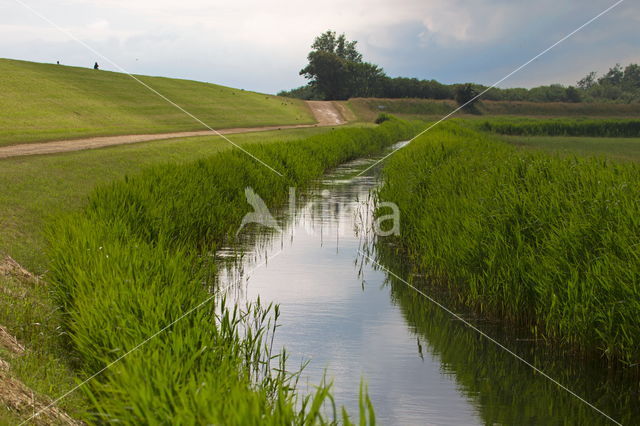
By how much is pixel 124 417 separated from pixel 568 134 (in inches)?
2858

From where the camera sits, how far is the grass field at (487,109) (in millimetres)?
90938

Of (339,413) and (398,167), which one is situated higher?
(398,167)

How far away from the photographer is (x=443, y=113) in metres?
104

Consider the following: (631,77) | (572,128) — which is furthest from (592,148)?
(631,77)

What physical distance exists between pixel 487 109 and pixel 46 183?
354ft

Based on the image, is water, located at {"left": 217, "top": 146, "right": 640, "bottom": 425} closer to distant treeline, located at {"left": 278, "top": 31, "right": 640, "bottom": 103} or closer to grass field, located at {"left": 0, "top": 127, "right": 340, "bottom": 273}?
grass field, located at {"left": 0, "top": 127, "right": 340, "bottom": 273}

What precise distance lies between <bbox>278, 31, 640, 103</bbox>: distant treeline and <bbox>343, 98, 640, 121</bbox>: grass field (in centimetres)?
451

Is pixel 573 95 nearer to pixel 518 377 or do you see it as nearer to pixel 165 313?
pixel 518 377

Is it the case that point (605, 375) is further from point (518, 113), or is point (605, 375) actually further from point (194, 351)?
point (518, 113)

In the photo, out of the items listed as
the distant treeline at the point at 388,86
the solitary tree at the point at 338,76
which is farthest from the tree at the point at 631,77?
the solitary tree at the point at 338,76

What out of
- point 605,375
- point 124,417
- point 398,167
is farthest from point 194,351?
point 398,167

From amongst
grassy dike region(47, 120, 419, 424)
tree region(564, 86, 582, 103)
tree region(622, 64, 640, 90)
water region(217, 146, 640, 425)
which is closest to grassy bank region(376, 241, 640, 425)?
Answer: water region(217, 146, 640, 425)

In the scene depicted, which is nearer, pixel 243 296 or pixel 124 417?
pixel 124 417

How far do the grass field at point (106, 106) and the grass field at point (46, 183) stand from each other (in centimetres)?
500
